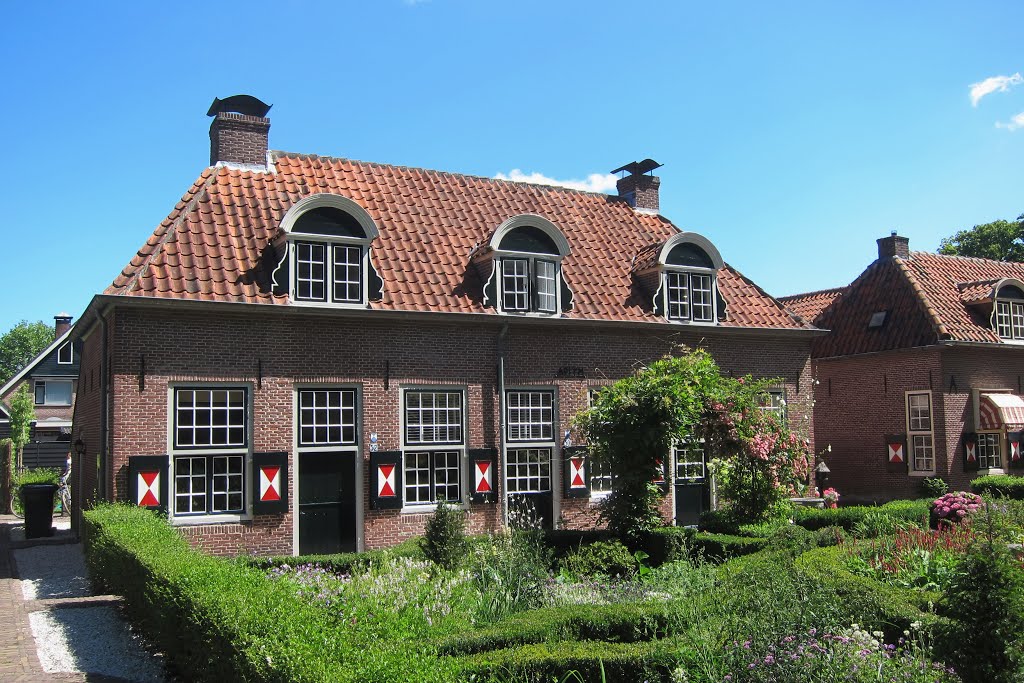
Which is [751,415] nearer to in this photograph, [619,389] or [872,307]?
[619,389]

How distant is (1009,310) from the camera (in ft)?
82.8

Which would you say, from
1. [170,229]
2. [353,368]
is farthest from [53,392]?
[353,368]

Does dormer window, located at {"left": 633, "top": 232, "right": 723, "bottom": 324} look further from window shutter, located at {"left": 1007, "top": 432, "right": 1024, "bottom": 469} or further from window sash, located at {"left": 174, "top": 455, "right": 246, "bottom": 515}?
window shutter, located at {"left": 1007, "top": 432, "right": 1024, "bottom": 469}

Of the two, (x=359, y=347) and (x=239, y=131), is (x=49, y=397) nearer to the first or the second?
(x=239, y=131)

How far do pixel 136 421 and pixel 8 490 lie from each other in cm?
1811

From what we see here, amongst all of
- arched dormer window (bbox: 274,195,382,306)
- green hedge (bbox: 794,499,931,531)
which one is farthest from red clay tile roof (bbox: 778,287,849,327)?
Result: arched dormer window (bbox: 274,195,382,306)

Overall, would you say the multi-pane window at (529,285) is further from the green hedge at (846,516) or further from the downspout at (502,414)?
the green hedge at (846,516)

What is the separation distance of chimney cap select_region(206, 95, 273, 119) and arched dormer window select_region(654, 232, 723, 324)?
8.88m

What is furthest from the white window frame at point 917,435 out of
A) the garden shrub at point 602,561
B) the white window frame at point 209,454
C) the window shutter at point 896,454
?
the white window frame at point 209,454

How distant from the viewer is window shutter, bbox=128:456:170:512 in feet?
45.3

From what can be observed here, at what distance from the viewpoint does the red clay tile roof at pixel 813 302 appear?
95.6 feet

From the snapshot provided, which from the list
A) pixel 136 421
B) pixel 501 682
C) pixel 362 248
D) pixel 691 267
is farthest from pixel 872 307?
pixel 501 682

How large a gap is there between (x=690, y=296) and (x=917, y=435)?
9606 mm

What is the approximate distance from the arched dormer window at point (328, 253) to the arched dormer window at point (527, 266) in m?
2.51
